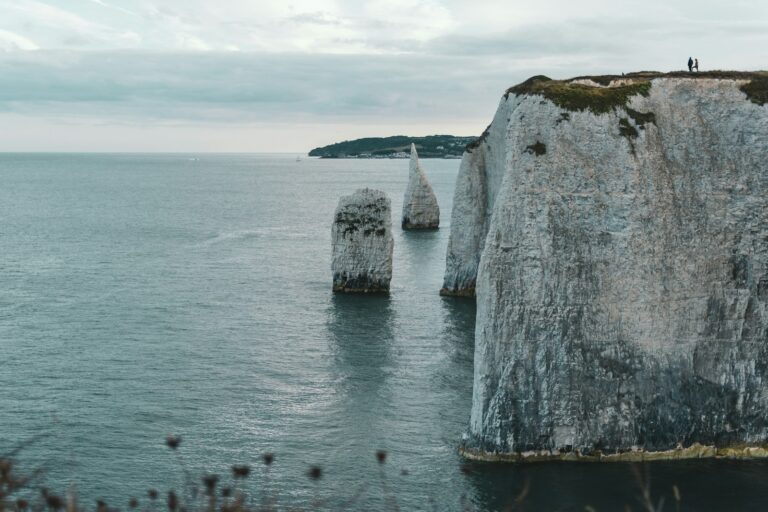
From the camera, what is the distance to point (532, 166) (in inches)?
1640

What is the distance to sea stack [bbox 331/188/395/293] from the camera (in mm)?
78875

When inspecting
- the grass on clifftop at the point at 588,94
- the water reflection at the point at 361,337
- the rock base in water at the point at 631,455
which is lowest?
the rock base in water at the point at 631,455

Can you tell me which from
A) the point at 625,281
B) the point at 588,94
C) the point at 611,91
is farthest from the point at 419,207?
the point at 625,281

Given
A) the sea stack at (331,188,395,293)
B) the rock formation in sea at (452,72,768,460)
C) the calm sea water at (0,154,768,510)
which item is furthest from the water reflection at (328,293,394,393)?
the rock formation in sea at (452,72,768,460)

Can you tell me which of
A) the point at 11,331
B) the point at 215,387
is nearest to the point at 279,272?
the point at 11,331

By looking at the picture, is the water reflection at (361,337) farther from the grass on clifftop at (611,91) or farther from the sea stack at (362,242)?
the grass on clifftop at (611,91)

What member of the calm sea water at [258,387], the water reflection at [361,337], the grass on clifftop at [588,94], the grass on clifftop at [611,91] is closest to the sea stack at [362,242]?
the water reflection at [361,337]

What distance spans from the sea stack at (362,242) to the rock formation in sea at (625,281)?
3617cm

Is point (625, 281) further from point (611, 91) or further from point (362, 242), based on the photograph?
point (362, 242)

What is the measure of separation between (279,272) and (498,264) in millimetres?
52906

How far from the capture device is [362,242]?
259 feet

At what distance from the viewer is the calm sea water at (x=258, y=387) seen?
3728 cm

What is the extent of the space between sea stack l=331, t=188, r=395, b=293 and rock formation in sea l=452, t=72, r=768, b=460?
3617 centimetres

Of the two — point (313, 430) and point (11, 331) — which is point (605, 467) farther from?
point (11, 331)
